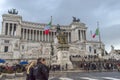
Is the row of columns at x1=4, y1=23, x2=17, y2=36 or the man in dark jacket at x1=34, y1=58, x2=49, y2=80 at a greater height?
the row of columns at x1=4, y1=23, x2=17, y2=36

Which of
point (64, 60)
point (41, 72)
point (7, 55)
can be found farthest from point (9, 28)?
point (41, 72)

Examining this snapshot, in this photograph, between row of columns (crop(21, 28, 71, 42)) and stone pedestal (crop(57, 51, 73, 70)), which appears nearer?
stone pedestal (crop(57, 51, 73, 70))

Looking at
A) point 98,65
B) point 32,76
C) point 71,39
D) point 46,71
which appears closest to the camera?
point 46,71

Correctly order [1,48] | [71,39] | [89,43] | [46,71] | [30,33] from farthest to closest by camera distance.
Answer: [71,39] → [30,33] → [89,43] → [1,48] → [46,71]

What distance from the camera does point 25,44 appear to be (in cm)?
7581

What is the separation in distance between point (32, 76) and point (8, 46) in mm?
72091

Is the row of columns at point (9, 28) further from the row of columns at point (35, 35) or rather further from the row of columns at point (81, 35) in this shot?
the row of columns at point (81, 35)

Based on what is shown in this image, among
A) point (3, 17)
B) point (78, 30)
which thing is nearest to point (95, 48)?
point (78, 30)

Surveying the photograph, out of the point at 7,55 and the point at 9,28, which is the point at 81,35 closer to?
the point at 9,28

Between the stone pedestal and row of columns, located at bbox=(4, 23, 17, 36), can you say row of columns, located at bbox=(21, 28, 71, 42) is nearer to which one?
row of columns, located at bbox=(4, 23, 17, 36)

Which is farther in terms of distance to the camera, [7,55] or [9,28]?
[9,28]

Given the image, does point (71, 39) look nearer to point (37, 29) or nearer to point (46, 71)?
point (37, 29)

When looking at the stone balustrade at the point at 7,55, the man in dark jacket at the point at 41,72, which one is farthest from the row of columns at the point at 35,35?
the man in dark jacket at the point at 41,72

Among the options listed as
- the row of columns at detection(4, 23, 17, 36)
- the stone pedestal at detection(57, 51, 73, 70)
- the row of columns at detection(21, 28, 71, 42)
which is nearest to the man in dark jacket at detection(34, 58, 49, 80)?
the stone pedestal at detection(57, 51, 73, 70)
